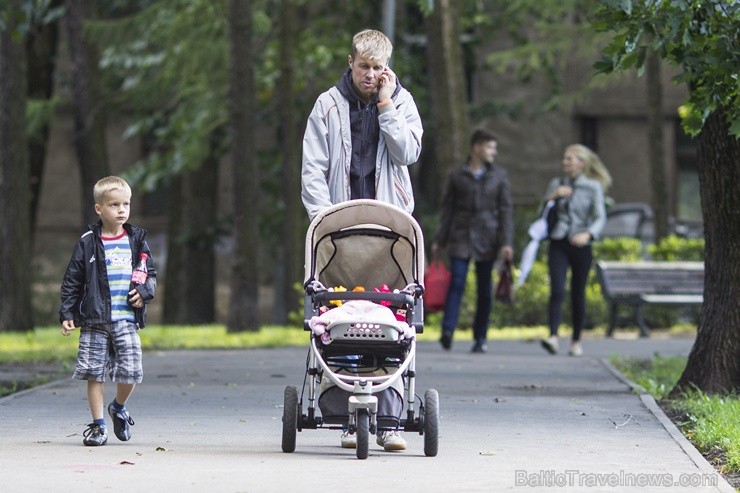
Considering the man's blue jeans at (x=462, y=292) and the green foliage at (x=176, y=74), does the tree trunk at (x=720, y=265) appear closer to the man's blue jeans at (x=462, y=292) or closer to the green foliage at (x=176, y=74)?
the man's blue jeans at (x=462, y=292)

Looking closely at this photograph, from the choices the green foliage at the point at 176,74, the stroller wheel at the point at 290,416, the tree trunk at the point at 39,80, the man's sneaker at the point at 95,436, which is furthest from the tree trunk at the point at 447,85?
the stroller wheel at the point at 290,416

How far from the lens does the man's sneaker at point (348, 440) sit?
8.57 meters

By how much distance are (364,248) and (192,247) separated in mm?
23428

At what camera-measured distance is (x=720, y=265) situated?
1162 cm

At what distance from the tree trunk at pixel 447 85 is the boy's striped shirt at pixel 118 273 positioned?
44.6 feet

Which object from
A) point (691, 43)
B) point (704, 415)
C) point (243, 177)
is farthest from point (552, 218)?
point (704, 415)

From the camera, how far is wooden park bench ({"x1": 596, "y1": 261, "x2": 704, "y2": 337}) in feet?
71.7

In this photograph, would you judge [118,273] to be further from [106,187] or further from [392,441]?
[392,441]

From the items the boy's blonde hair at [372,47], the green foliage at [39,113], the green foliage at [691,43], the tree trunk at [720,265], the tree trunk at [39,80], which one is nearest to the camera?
the boy's blonde hair at [372,47]

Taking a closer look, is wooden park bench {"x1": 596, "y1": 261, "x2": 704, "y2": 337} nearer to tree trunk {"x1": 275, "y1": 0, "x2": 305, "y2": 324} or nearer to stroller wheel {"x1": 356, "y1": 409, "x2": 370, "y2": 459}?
tree trunk {"x1": 275, "y1": 0, "x2": 305, "y2": 324}

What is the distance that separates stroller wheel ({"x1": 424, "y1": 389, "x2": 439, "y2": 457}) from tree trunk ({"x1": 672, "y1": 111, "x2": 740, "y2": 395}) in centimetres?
377

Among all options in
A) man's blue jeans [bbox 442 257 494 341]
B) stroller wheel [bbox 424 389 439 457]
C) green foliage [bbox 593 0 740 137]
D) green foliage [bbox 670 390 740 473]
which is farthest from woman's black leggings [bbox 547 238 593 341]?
stroller wheel [bbox 424 389 439 457]

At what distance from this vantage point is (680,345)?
19250 millimetres

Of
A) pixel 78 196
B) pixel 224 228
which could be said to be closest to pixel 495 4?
pixel 224 228
